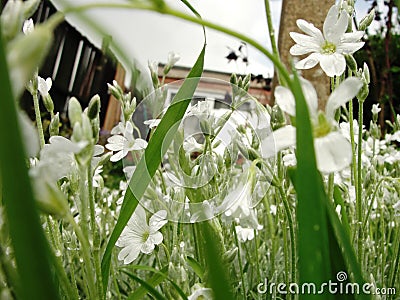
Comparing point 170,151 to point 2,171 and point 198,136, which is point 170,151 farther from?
point 2,171

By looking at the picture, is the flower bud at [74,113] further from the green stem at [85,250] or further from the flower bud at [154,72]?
the flower bud at [154,72]

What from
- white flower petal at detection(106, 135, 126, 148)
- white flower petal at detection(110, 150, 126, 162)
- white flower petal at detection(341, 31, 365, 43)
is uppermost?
white flower petal at detection(341, 31, 365, 43)

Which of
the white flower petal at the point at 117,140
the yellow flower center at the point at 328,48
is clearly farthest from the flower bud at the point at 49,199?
the white flower petal at the point at 117,140

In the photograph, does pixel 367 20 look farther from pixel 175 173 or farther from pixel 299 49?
pixel 175 173

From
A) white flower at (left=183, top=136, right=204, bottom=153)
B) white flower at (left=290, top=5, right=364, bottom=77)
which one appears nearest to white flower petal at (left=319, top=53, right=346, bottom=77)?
white flower at (left=290, top=5, right=364, bottom=77)

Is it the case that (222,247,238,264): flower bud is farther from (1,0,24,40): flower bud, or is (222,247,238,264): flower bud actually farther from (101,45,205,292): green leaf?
(1,0,24,40): flower bud

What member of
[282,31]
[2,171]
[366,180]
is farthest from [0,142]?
[282,31]
